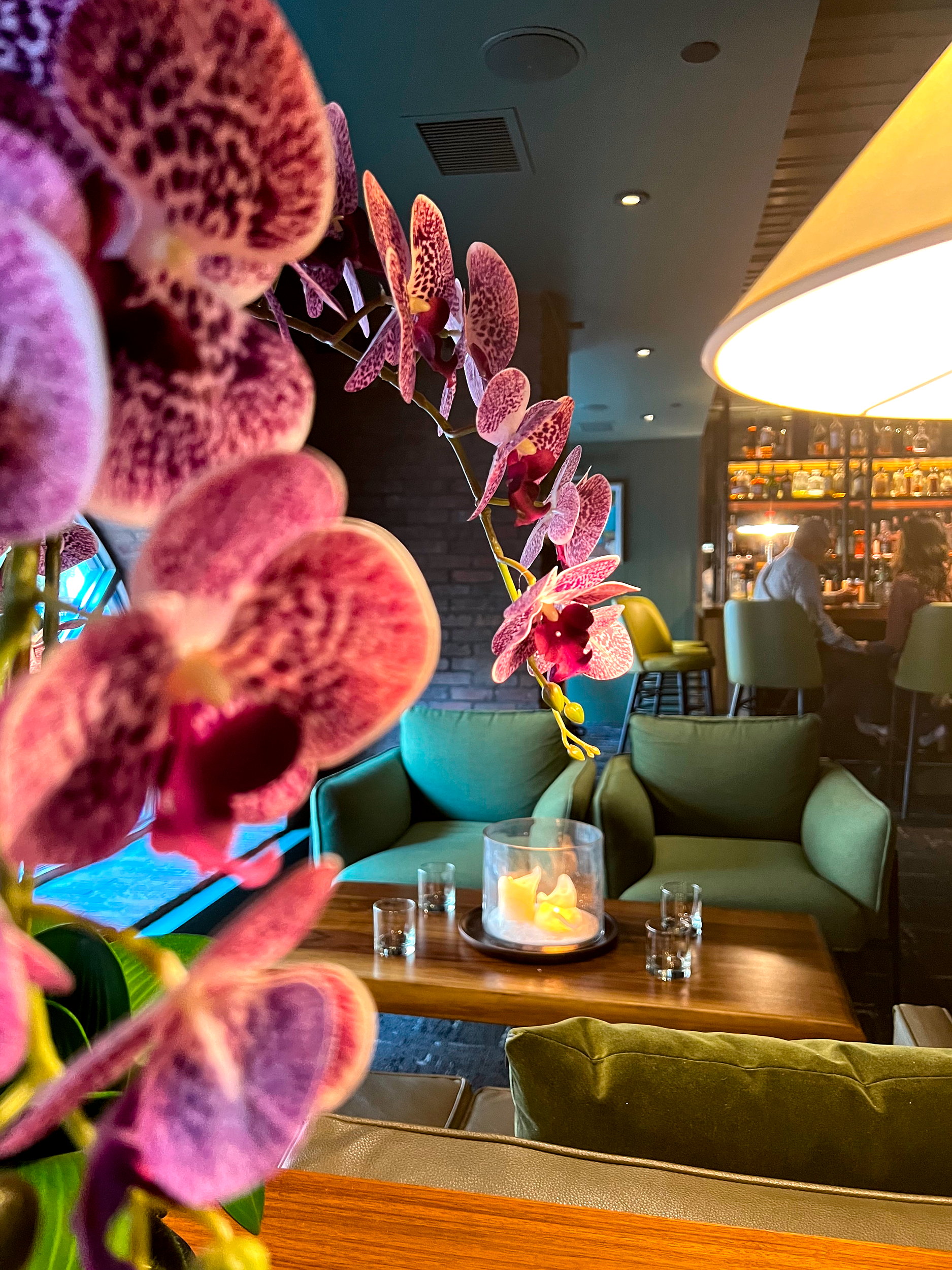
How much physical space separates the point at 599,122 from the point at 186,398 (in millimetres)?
3596

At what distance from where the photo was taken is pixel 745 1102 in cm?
92

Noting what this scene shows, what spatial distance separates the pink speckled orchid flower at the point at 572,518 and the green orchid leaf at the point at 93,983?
210 millimetres

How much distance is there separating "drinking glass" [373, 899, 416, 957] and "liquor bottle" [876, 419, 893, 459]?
21.9 feet

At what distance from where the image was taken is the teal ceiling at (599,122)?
2.67m

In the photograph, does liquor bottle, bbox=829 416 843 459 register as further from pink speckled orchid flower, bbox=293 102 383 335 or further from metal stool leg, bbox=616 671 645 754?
pink speckled orchid flower, bbox=293 102 383 335

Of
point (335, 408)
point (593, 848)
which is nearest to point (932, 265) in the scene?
point (593, 848)

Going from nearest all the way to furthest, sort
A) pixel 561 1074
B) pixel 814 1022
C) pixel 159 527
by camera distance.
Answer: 1. pixel 159 527
2. pixel 561 1074
3. pixel 814 1022

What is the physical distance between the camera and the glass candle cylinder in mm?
2117

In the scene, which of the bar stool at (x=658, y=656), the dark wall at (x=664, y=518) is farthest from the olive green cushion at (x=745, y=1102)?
the dark wall at (x=664, y=518)

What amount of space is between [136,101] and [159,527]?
0.08 m

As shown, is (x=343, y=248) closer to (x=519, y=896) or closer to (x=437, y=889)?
(x=519, y=896)

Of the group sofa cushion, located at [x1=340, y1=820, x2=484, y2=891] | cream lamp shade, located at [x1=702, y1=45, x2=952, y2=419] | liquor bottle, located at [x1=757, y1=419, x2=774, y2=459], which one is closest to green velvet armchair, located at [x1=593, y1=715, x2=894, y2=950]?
sofa cushion, located at [x1=340, y1=820, x2=484, y2=891]

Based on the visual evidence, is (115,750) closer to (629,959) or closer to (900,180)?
(900,180)

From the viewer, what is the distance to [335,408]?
5.29 metres
